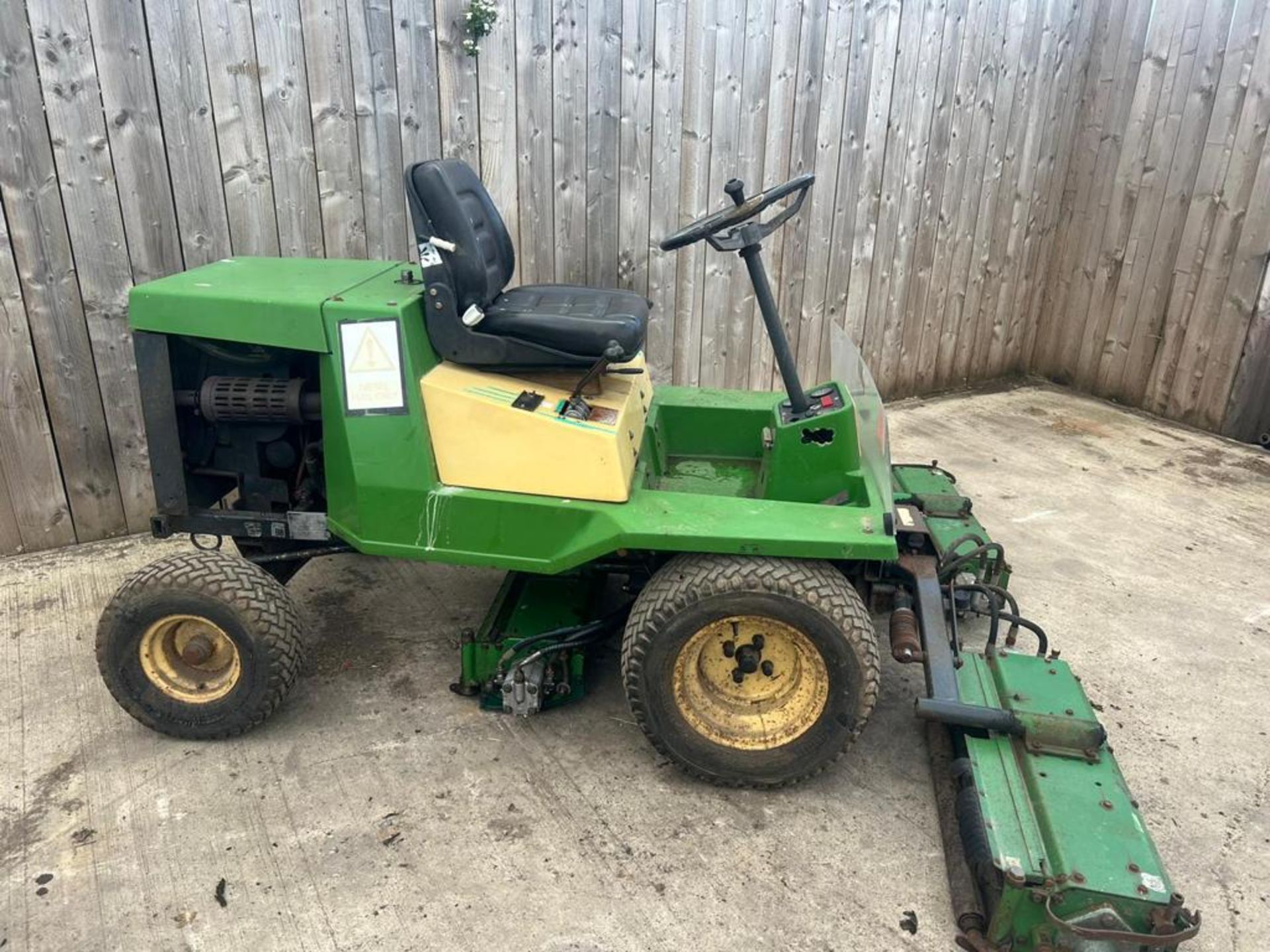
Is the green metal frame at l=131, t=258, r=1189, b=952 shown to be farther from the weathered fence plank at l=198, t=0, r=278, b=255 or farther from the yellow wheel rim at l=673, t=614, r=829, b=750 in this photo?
the weathered fence plank at l=198, t=0, r=278, b=255

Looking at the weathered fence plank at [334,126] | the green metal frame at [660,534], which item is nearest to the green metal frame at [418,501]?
the green metal frame at [660,534]

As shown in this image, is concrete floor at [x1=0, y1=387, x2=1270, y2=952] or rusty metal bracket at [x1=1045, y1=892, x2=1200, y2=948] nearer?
rusty metal bracket at [x1=1045, y1=892, x2=1200, y2=948]

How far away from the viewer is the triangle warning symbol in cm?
243

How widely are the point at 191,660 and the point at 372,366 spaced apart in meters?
0.94

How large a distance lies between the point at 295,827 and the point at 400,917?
415 mm

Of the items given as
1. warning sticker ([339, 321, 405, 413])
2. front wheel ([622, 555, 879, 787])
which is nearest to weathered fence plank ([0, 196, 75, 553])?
warning sticker ([339, 321, 405, 413])

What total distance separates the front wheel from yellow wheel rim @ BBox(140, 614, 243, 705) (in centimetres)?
109

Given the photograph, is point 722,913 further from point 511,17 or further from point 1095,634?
point 511,17

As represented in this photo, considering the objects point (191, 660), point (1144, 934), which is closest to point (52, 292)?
point (191, 660)

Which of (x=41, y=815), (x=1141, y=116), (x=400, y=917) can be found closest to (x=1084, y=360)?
(x=1141, y=116)

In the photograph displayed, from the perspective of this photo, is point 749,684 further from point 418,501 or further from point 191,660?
point 191,660

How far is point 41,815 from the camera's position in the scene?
2355 millimetres

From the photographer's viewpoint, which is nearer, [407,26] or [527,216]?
[407,26]

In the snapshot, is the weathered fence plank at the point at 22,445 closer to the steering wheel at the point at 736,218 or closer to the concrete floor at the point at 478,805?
the concrete floor at the point at 478,805
